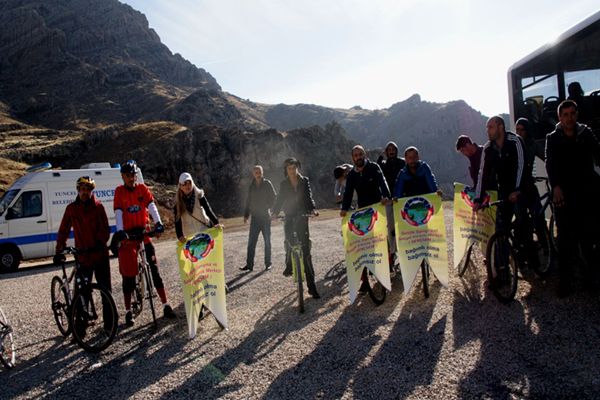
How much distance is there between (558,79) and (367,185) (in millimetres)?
5481

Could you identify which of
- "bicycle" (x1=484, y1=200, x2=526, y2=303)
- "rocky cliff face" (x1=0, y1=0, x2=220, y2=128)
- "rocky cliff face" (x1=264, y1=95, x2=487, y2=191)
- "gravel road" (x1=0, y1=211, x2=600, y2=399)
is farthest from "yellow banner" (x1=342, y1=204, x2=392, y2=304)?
"rocky cliff face" (x1=264, y1=95, x2=487, y2=191)

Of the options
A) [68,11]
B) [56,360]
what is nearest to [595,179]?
[56,360]

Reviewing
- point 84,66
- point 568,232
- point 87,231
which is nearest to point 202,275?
point 87,231

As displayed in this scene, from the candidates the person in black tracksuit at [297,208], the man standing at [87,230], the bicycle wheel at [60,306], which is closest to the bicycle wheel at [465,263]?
the person in black tracksuit at [297,208]

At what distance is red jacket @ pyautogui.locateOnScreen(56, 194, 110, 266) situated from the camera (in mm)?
6105

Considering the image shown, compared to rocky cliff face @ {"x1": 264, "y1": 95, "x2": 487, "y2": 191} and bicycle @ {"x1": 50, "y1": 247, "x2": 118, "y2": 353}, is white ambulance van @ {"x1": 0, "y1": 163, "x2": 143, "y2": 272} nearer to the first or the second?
bicycle @ {"x1": 50, "y1": 247, "x2": 118, "y2": 353}

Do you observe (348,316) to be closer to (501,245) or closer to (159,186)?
(501,245)

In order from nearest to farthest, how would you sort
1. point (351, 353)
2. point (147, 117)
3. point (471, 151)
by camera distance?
1. point (351, 353)
2. point (471, 151)
3. point (147, 117)

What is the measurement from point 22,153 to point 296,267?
55.4 m

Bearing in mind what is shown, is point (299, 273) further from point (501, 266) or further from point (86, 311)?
point (86, 311)

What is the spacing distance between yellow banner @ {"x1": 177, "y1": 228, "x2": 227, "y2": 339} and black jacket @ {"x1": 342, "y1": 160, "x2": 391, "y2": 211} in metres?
2.24

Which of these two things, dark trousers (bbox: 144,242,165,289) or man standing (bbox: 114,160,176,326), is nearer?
man standing (bbox: 114,160,176,326)

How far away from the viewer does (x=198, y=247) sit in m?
6.00

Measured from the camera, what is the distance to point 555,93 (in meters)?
9.18
